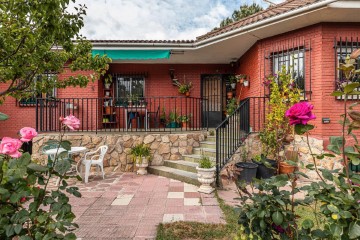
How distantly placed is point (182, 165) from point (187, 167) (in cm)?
21

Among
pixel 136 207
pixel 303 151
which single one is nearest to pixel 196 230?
pixel 136 207

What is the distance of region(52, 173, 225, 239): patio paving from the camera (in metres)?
3.40

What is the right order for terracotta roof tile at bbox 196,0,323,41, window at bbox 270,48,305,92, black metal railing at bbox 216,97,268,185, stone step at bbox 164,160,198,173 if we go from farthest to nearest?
1. window at bbox 270,48,305,92
2. stone step at bbox 164,160,198,173
3. black metal railing at bbox 216,97,268,185
4. terracotta roof tile at bbox 196,0,323,41

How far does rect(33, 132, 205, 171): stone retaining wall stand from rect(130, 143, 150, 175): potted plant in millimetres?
356

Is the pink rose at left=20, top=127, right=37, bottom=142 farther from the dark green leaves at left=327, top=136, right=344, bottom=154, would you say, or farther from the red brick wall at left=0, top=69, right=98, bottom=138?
the red brick wall at left=0, top=69, right=98, bottom=138

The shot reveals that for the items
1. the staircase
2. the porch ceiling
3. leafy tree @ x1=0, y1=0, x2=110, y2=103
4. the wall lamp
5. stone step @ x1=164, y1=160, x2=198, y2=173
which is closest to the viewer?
leafy tree @ x1=0, y1=0, x2=110, y2=103

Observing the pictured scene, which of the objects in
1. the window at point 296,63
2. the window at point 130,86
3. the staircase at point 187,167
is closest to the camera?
the staircase at point 187,167

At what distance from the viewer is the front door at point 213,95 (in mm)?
10562

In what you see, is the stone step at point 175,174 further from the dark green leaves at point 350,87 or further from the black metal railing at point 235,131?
the dark green leaves at point 350,87

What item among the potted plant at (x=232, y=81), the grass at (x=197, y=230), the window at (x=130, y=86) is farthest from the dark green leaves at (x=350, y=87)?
the window at (x=130, y=86)

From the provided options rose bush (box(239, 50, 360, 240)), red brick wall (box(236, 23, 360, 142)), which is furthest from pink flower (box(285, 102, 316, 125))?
red brick wall (box(236, 23, 360, 142))

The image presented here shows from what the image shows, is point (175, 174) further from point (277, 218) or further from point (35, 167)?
point (35, 167)

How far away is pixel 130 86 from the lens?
10539 millimetres

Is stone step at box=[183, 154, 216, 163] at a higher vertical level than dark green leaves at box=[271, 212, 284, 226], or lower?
lower
